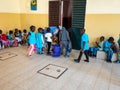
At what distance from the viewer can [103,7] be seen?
4598 mm

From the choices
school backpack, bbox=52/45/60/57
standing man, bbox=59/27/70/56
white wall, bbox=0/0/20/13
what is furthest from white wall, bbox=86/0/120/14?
white wall, bbox=0/0/20/13

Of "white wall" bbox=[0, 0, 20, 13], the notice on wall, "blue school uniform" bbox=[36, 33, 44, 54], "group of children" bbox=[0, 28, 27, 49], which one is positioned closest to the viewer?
"blue school uniform" bbox=[36, 33, 44, 54]

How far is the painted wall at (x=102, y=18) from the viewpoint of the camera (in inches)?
176

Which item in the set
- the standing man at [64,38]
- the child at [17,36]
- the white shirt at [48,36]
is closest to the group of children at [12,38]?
the child at [17,36]

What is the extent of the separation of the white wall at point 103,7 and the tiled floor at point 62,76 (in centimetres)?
190

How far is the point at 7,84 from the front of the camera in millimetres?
2670

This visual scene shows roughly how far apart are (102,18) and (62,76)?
2.89m

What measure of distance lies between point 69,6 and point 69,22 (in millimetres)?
679

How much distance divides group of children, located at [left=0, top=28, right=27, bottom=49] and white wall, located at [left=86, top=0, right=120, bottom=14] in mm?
3367

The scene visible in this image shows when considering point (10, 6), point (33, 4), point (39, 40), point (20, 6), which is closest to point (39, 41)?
point (39, 40)

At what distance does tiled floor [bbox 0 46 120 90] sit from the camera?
266cm

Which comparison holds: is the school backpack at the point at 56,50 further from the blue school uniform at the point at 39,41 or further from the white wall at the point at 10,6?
the white wall at the point at 10,6

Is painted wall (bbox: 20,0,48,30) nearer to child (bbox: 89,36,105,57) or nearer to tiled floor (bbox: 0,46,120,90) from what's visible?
tiled floor (bbox: 0,46,120,90)

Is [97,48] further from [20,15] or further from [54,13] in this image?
[20,15]
